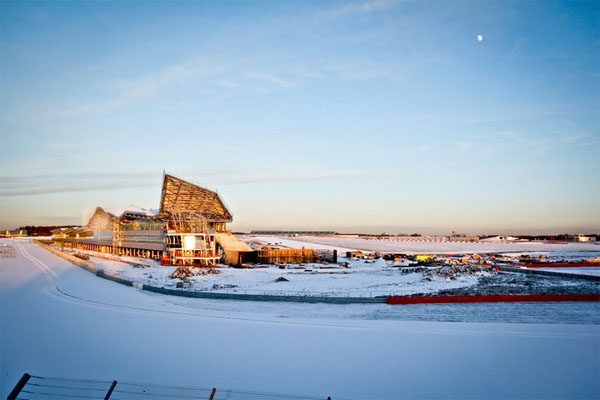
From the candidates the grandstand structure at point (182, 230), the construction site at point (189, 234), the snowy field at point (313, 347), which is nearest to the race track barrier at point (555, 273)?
the snowy field at point (313, 347)

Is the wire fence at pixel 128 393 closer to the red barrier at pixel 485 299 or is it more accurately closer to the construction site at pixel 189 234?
the red barrier at pixel 485 299

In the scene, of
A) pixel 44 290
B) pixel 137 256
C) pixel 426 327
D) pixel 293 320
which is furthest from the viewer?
pixel 137 256

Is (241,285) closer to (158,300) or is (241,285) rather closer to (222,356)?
(158,300)

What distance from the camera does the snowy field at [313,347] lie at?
38.7 ft

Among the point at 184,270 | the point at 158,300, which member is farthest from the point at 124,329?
the point at 184,270

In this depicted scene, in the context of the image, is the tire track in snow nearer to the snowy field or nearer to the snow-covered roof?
the snowy field

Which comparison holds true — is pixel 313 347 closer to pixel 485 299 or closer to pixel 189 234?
pixel 485 299

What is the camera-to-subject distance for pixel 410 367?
13133 millimetres

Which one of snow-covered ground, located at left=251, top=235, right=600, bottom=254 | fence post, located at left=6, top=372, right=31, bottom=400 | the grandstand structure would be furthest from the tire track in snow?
snow-covered ground, located at left=251, top=235, right=600, bottom=254

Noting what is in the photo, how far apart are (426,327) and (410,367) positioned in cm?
611

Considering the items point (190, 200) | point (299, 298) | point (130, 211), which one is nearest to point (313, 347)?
point (299, 298)

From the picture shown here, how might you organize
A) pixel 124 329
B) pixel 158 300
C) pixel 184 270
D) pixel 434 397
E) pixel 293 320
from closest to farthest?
pixel 434 397 < pixel 124 329 < pixel 293 320 < pixel 158 300 < pixel 184 270

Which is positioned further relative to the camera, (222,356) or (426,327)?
(426,327)

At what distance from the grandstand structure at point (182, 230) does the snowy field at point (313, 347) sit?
25.8m
